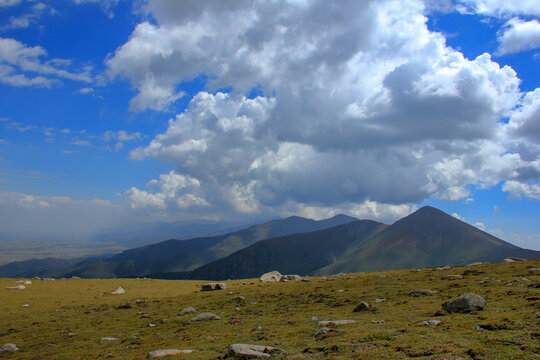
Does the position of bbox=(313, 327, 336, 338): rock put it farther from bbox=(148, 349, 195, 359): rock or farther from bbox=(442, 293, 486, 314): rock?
bbox=(442, 293, 486, 314): rock

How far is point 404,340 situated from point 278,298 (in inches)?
1089

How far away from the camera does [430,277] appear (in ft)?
154

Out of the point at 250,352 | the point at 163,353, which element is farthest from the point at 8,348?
the point at 250,352

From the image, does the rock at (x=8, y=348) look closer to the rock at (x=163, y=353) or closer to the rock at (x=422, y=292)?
the rock at (x=163, y=353)

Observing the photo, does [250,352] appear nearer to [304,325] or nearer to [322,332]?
[322,332]

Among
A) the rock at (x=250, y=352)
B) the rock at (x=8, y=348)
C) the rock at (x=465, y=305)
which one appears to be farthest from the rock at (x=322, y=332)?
the rock at (x=8, y=348)

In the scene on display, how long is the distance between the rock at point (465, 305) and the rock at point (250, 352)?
1483 centimetres

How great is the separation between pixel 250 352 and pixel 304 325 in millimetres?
9389

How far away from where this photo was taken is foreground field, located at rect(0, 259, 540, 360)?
16672mm

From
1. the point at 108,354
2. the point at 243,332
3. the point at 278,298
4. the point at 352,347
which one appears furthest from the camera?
the point at 278,298

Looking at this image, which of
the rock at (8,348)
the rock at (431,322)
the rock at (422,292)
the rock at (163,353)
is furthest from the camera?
the rock at (422,292)

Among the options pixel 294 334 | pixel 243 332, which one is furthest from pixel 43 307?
pixel 294 334

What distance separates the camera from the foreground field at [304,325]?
16672mm

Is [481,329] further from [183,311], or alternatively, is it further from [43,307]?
[43,307]
